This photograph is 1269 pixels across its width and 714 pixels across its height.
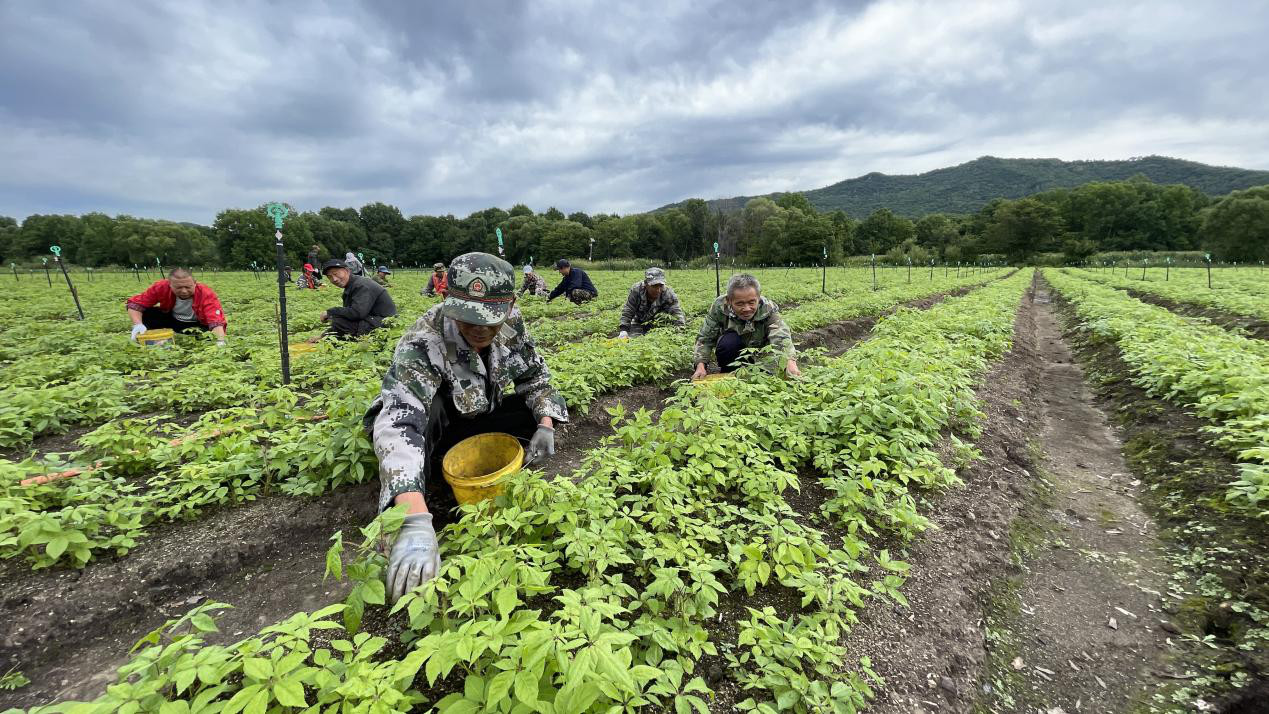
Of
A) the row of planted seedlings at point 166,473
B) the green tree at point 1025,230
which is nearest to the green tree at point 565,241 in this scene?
the green tree at point 1025,230

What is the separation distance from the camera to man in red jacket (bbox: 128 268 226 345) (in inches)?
281

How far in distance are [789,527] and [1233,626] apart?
2150 millimetres

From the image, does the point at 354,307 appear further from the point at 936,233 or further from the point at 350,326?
the point at 936,233

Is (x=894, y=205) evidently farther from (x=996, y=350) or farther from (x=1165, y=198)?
(x=996, y=350)

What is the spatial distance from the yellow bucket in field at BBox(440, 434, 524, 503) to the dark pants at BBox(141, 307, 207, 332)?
744cm

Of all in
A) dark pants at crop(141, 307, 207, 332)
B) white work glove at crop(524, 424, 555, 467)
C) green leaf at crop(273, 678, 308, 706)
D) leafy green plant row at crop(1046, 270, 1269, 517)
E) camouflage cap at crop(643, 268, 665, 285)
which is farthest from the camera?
camouflage cap at crop(643, 268, 665, 285)

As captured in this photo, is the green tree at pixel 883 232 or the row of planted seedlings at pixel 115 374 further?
the green tree at pixel 883 232

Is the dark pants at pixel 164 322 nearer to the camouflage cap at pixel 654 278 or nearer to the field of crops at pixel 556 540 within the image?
the field of crops at pixel 556 540

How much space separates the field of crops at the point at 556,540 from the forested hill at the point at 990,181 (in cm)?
11402

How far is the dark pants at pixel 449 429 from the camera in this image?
3.07 meters

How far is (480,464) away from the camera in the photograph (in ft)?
10.2

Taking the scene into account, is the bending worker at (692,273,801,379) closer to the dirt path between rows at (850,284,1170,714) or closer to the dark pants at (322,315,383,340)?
the dirt path between rows at (850,284,1170,714)

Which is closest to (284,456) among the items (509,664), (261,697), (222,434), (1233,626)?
(222,434)

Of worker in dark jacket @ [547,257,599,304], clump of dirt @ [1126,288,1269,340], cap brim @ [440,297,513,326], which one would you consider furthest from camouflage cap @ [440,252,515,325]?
clump of dirt @ [1126,288,1269,340]
